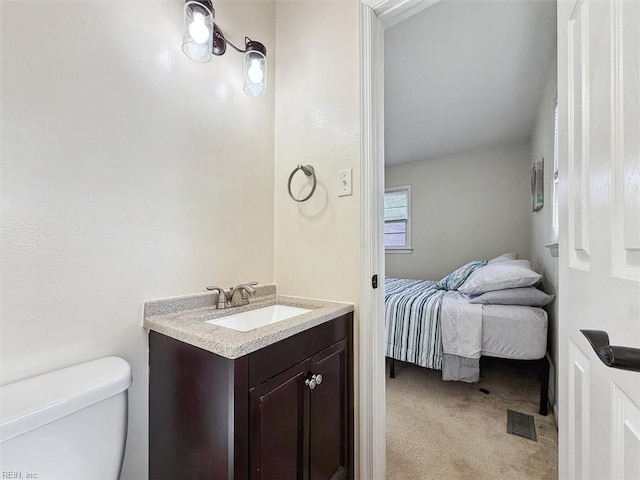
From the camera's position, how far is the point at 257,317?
1.26m

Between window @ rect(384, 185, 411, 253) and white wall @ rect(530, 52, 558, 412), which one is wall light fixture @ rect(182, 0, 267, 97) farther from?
window @ rect(384, 185, 411, 253)

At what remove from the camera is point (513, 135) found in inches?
135

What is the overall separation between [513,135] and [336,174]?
3.33 metres

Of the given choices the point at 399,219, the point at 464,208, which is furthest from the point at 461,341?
the point at 399,219

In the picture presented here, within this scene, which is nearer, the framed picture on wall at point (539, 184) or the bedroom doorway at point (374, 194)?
the bedroom doorway at point (374, 194)

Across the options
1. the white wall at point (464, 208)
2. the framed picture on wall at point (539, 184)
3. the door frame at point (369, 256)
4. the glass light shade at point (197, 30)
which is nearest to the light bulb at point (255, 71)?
the glass light shade at point (197, 30)

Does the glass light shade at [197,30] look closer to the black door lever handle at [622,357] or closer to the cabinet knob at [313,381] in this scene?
the cabinet knob at [313,381]

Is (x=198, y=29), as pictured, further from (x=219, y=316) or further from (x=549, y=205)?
(x=549, y=205)

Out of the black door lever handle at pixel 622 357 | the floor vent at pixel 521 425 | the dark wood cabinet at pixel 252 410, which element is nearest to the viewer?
the black door lever handle at pixel 622 357

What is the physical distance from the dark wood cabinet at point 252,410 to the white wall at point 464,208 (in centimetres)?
346

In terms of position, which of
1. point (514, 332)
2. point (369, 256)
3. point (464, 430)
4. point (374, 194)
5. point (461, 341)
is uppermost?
point (374, 194)

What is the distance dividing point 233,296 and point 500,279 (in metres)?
2.04

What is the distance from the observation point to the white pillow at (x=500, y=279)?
2.12 m

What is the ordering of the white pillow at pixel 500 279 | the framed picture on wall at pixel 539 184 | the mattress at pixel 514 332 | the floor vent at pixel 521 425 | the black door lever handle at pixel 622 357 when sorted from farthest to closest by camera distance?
the framed picture on wall at pixel 539 184 → the white pillow at pixel 500 279 → the mattress at pixel 514 332 → the floor vent at pixel 521 425 → the black door lever handle at pixel 622 357
